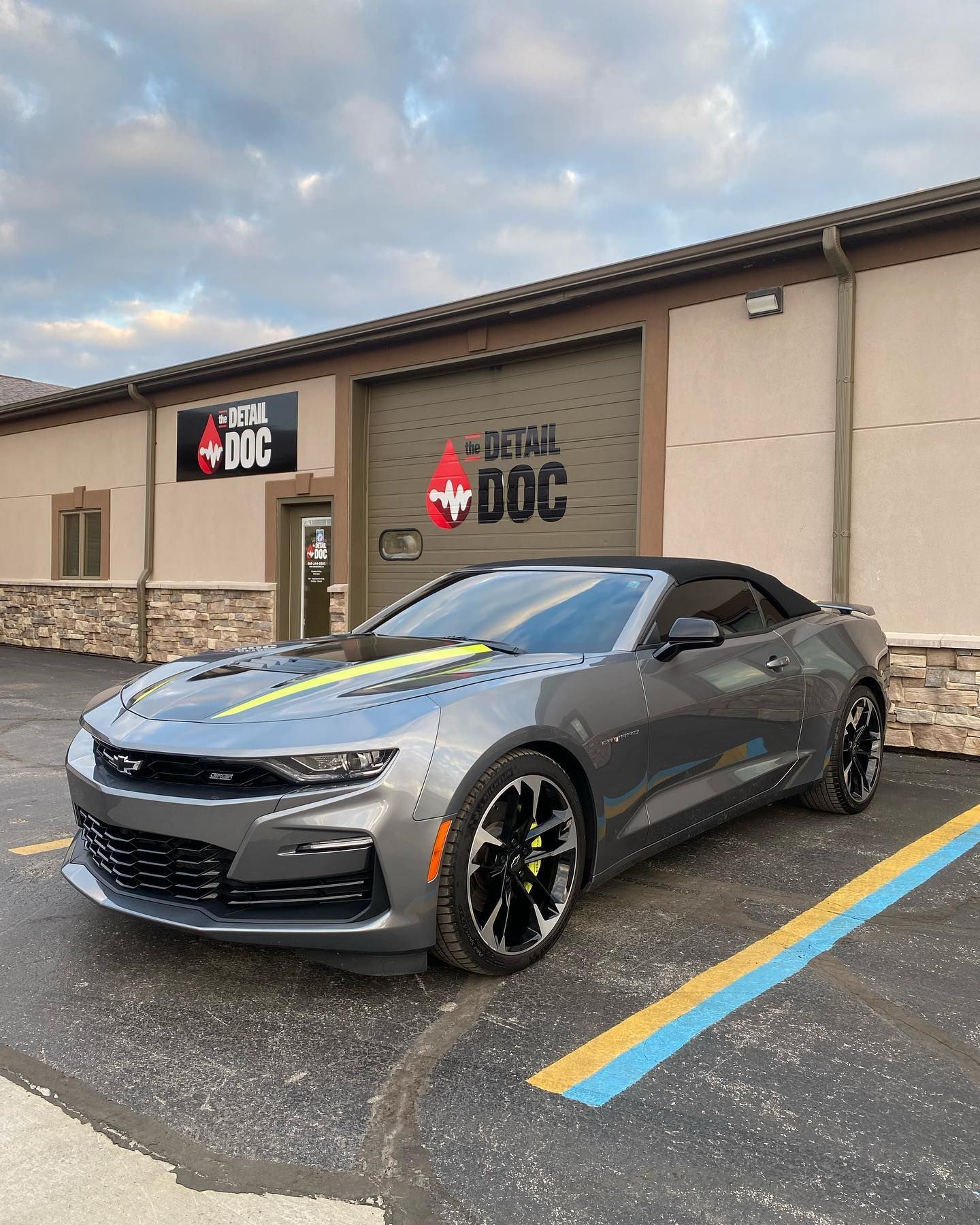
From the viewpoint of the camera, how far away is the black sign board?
12188mm

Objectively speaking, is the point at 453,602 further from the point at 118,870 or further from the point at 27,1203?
the point at 27,1203

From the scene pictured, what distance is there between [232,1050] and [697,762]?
1.99m

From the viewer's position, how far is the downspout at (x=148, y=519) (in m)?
13.9

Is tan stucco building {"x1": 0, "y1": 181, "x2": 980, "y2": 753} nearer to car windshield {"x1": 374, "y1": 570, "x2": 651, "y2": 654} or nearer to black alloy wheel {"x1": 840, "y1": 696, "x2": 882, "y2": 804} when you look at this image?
black alloy wheel {"x1": 840, "y1": 696, "x2": 882, "y2": 804}

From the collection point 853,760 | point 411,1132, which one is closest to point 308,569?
point 853,760

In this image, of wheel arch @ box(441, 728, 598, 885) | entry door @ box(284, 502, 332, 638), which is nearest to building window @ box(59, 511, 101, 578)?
entry door @ box(284, 502, 332, 638)

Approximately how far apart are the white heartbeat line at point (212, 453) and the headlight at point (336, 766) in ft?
36.1

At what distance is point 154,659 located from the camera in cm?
1390

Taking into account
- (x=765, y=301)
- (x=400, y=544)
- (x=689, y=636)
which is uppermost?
(x=765, y=301)

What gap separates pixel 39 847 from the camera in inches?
176

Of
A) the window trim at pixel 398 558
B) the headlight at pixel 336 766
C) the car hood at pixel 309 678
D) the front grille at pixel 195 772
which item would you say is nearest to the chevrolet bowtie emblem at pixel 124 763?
the front grille at pixel 195 772

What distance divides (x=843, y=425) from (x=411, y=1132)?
6.61m

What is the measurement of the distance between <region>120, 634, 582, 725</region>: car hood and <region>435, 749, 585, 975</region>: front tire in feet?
1.21

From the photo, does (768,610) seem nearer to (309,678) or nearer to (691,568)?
(691,568)
